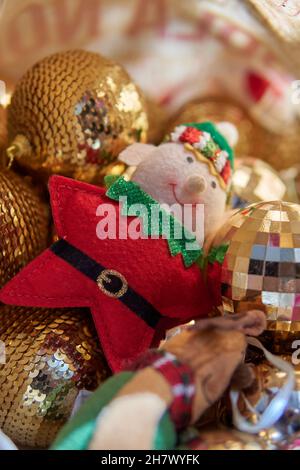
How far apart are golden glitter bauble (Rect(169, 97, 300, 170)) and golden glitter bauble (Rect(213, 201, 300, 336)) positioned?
381 mm

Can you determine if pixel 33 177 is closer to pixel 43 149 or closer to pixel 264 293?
pixel 43 149

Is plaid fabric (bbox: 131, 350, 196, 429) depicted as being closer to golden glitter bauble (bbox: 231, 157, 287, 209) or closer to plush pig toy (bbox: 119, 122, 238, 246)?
plush pig toy (bbox: 119, 122, 238, 246)

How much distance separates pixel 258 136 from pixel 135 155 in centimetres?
34

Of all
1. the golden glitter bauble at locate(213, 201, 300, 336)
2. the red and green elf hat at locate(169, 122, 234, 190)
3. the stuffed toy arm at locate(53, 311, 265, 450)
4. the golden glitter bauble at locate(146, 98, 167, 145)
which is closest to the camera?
the stuffed toy arm at locate(53, 311, 265, 450)

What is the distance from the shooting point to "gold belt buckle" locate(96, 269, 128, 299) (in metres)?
0.61

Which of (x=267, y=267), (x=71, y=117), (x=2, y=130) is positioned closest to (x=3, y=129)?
(x=2, y=130)

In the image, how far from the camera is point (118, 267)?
2.00 feet

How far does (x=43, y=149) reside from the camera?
Answer: 0.72 meters

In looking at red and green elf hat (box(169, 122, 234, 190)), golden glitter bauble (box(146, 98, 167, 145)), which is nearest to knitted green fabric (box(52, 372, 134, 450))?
red and green elf hat (box(169, 122, 234, 190))

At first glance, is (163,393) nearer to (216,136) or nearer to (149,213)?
(149,213)

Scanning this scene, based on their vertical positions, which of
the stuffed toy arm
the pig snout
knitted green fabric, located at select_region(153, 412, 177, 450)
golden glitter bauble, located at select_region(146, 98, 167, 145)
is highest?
the pig snout

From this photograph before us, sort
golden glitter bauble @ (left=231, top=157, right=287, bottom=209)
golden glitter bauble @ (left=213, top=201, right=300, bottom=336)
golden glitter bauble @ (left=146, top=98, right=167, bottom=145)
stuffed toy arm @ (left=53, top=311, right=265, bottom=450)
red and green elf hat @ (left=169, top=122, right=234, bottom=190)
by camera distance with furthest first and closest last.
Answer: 1. golden glitter bauble @ (left=146, top=98, right=167, bottom=145)
2. golden glitter bauble @ (left=231, top=157, right=287, bottom=209)
3. red and green elf hat @ (left=169, top=122, right=234, bottom=190)
4. golden glitter bauble @ (left=213, top=201, right=300, bottom=336)
5. stuffed toy arm @ (left=53, top=311, right=265, bottom=450)
